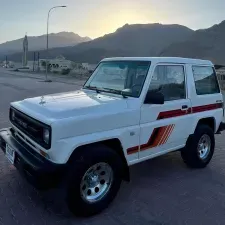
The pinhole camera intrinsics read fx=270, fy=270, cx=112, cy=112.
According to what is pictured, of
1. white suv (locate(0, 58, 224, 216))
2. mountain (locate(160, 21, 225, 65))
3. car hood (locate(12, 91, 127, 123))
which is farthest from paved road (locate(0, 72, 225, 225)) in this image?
mountain (locate(160, 21, 225, 65))

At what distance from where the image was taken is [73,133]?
3.07 metres

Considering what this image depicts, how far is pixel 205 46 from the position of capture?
365ft

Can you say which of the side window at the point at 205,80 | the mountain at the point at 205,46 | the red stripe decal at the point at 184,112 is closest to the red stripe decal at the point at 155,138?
the red stripe decal at the point at 184,112

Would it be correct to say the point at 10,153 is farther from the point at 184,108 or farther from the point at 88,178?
the point at 184,108

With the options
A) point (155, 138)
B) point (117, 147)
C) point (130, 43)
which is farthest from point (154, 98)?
point (130, 43)

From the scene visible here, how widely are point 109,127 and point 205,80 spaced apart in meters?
2.43

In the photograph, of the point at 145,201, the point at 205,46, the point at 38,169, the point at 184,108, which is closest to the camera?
the point at 38,169

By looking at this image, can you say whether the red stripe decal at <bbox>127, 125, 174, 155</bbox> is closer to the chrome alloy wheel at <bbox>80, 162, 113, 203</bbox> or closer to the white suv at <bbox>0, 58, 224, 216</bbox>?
the white suv at <bbox>0, 58, 224, 216</bbox>

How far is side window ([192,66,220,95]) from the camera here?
468 centimetres

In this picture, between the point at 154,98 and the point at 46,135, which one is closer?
the point at 46,135

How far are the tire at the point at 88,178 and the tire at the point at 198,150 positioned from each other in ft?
5.54

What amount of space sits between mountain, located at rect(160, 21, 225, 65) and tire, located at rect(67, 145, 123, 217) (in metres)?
97.5

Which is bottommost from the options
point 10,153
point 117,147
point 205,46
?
point 10,153

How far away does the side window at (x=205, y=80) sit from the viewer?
15.3 ft
